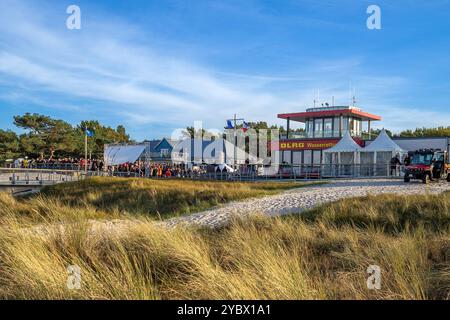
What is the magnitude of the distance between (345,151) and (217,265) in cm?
3211

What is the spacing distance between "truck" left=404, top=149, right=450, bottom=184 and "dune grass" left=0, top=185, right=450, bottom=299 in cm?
1621

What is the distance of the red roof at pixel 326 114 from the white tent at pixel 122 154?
17548 millimetres

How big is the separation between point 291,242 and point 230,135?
51.1 m

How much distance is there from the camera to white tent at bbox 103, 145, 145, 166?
51.4m

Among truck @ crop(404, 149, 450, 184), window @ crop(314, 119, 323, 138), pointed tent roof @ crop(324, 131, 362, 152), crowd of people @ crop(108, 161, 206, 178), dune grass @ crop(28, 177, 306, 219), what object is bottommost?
dune grass @ crop(28, 177, 306, 219)

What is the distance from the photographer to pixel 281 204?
1630 centimetres

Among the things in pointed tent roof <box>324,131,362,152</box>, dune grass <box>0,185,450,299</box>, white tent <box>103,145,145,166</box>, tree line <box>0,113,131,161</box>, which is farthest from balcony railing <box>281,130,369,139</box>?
dune grass <box>0,185,450,299</box>

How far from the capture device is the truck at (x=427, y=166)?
23.1m

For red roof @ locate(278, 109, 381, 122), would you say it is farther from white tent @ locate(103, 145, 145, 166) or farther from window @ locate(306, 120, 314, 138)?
white tent @ locate(103, 145, 145, 166)

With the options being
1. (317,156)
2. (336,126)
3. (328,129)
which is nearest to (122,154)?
(317,156)

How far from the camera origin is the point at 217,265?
537 centimetres

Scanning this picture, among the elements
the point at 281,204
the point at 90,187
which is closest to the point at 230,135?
the point at 90,187
